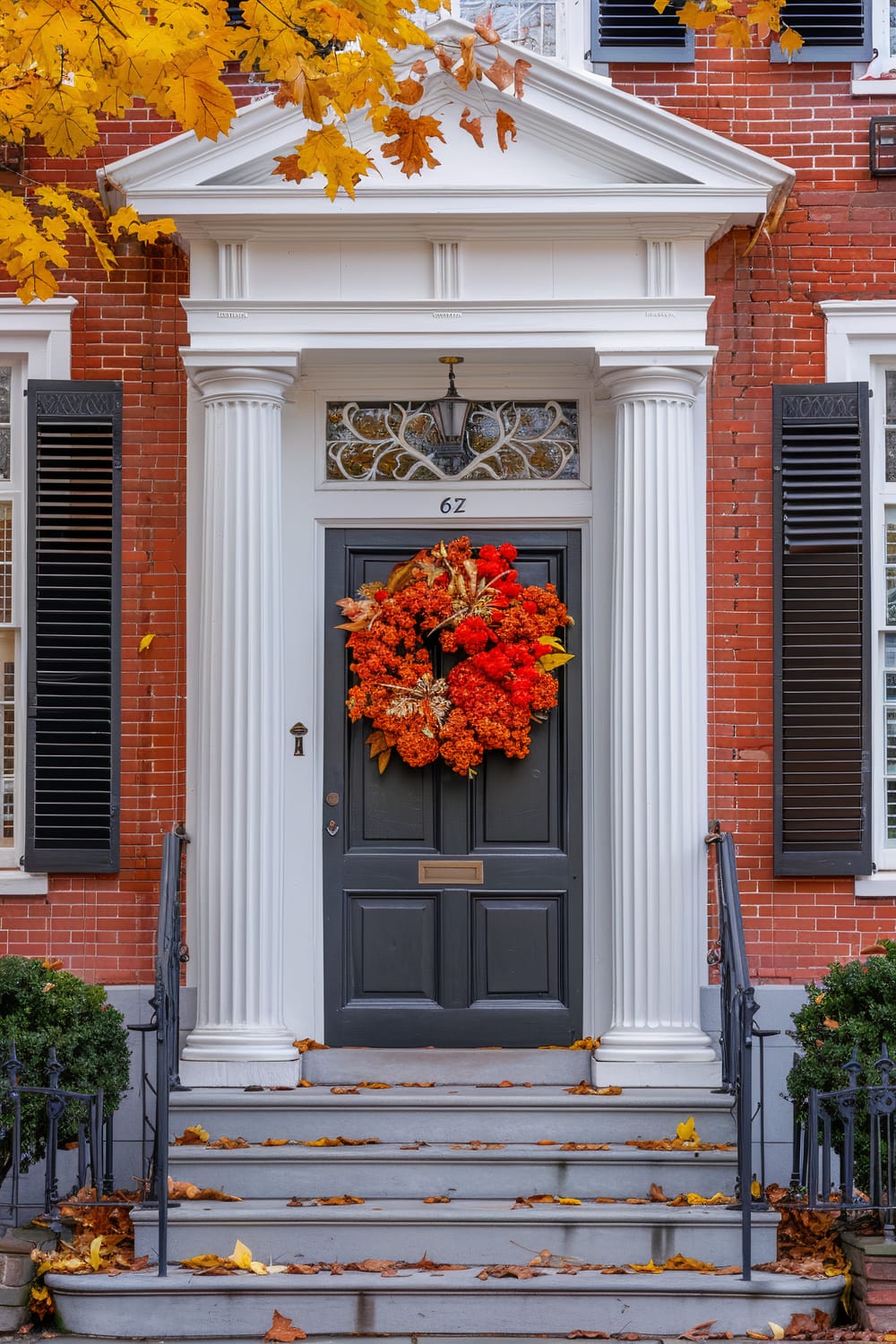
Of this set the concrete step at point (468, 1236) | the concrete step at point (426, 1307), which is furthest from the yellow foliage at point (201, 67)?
the concrete step at point (426, 1307)

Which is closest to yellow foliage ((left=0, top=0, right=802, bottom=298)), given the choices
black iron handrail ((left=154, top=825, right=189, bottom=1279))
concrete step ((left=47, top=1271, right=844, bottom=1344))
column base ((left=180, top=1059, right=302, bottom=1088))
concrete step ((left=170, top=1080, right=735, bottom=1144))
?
black iron handrail ((left=154, top=825, right=189, bottom=1279))

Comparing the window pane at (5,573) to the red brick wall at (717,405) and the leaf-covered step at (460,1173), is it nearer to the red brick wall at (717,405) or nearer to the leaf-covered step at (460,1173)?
the red brick wall at (717,405)

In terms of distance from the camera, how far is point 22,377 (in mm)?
8070

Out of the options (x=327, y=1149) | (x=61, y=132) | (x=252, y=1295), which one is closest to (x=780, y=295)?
(x=61, y=132)

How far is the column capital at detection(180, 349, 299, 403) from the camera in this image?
7379mm

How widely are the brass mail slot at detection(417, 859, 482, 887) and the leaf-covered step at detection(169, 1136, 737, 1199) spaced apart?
4.83 feet

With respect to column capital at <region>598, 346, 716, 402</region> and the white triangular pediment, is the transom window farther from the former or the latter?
column capital at <region>598, 346, 716, 402</region>

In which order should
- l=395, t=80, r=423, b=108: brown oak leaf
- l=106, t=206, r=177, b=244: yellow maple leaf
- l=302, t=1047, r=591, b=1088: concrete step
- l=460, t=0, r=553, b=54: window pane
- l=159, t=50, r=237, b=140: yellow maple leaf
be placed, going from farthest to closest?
l=460, t=0, r=553, b=54: window pane < l=302, t=1047, r=591, b=1088: concrete step < l=106, t=206, r=177, b=244: yellow maple leaf < l=395, t=80, r=423, b=108: brown oak leaf < l=159, t=50, r=237, b=140: yellow maple leaf

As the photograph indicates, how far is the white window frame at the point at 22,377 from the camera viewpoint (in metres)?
7.91

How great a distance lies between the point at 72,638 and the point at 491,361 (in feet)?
8.14

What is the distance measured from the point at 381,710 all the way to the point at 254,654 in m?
0.71

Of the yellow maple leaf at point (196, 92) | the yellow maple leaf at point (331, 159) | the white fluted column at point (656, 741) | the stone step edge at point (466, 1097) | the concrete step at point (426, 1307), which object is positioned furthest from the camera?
the white fluted column at point (656, 741)

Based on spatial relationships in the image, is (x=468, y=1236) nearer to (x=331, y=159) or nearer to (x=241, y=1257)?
(x=241, y=1257)

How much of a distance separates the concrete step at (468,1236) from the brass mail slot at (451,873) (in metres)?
1.82
